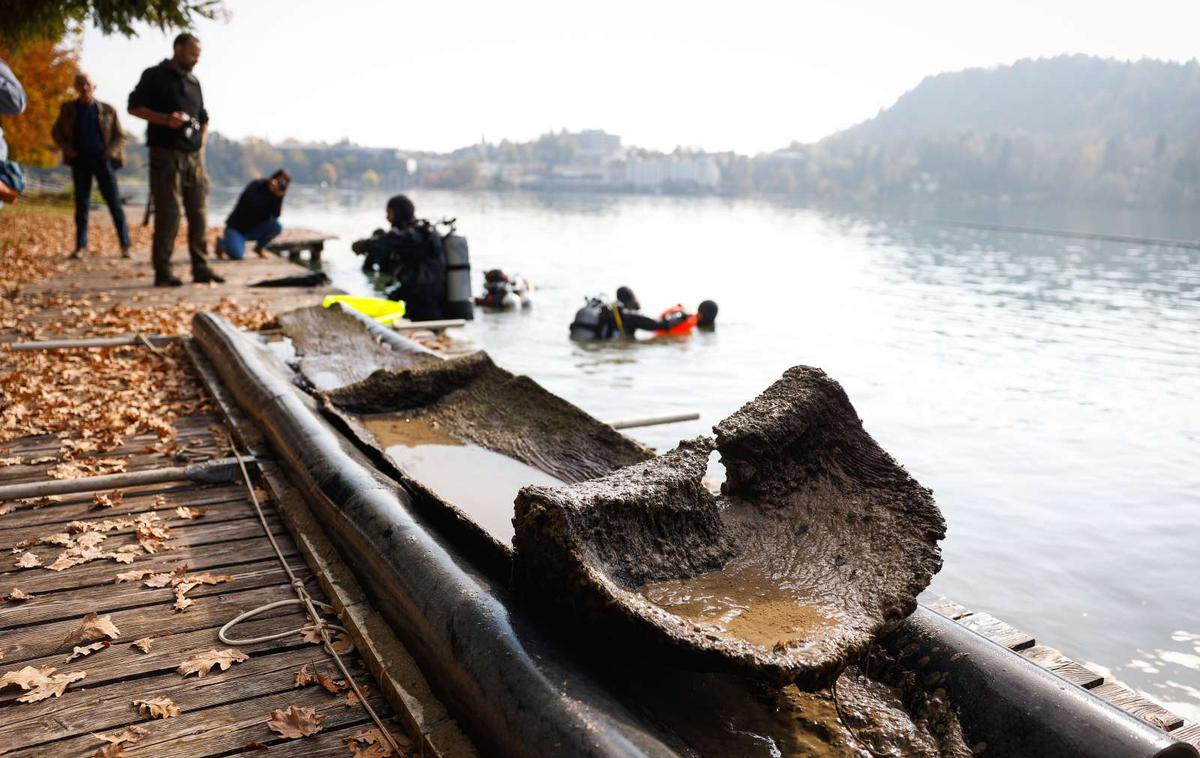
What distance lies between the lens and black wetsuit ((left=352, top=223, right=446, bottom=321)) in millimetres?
12938

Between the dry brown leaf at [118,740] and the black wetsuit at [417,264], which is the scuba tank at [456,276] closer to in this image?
A: the black wetsuit at [417,264]

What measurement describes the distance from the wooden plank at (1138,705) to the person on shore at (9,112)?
6.35 metres

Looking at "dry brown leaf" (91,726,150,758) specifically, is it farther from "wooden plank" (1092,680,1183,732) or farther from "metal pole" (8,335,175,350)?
"metal pole" (8,335,175,350)

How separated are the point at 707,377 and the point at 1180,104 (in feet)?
685

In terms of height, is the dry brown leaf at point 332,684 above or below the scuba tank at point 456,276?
below

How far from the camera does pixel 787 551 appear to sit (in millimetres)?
3496

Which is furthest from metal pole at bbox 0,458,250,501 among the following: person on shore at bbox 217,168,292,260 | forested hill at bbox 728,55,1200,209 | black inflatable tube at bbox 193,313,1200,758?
forested hill at bbox 728,55,1200,209

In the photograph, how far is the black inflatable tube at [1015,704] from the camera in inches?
96.1

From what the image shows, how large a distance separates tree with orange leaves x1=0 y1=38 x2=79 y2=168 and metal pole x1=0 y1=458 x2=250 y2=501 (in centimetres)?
3275

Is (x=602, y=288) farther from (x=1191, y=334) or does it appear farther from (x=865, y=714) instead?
(x=865, y=714)

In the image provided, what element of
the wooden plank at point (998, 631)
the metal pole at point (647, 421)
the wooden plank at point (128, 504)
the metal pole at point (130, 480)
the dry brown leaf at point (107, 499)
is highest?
the metal pole at point (130, 480)

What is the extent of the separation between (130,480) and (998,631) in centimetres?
445

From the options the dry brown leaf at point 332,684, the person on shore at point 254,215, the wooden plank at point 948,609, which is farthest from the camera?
the person on shore at point 254,215

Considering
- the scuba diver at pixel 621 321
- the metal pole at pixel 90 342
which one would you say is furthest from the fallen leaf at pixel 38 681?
the scuba diver at pixel 621 321
